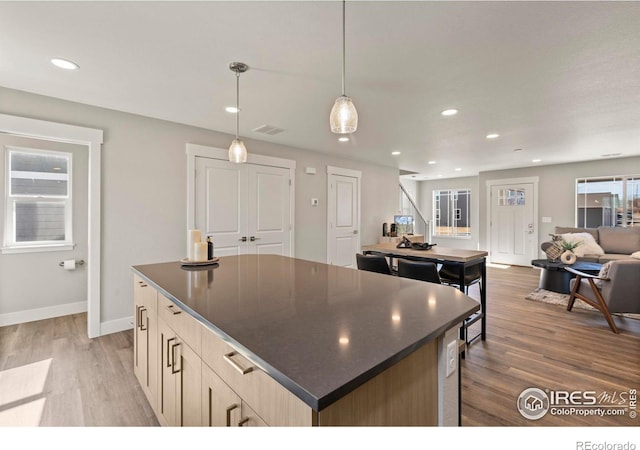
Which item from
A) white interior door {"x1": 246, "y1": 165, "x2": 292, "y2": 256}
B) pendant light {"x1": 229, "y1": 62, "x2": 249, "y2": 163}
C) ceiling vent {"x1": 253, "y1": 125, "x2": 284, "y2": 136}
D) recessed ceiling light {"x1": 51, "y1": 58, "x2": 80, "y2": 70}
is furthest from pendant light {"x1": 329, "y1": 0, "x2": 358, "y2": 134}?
white interior door {"x1": 246, "y1": 165, "x2": 292, "y2": 256}

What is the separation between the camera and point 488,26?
6.01 ft

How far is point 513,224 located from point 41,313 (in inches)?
360

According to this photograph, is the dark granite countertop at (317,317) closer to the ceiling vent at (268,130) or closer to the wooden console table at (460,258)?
the wooden console table at (460,258)

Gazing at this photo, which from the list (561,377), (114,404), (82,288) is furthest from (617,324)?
(82,288)

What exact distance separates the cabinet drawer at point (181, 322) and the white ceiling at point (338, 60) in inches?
64.5

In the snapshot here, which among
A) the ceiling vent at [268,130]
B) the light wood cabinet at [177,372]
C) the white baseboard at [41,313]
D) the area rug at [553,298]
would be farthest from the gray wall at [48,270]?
the area rug at [553,298]

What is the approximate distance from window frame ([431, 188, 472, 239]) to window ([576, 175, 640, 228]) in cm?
269

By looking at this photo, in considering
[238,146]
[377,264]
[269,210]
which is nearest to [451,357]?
[377,264]

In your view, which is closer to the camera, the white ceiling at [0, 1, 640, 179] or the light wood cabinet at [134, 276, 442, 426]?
the light wood cabinet at [134, 276, 442, 426]

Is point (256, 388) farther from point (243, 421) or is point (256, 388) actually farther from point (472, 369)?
point (472, 369)

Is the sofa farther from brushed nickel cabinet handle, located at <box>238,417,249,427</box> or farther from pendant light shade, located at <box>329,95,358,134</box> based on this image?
brushed nickel cabinet handle, located at <box>238,417,249,427</box>

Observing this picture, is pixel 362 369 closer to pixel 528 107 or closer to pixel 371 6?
pixel 371 6

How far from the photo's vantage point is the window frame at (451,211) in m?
9.03

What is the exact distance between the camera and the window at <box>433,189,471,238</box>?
9.08 meters
